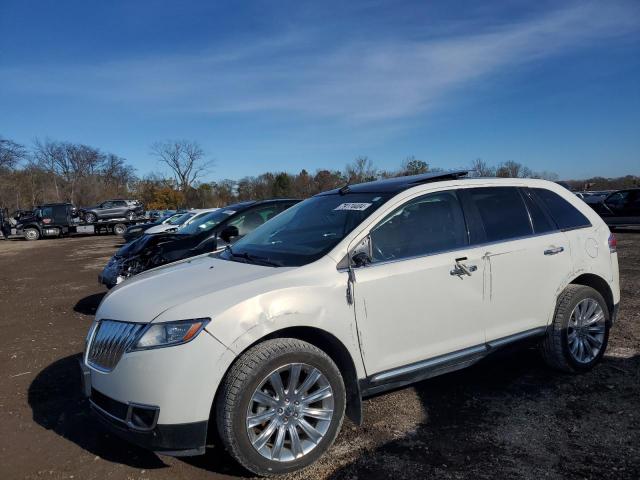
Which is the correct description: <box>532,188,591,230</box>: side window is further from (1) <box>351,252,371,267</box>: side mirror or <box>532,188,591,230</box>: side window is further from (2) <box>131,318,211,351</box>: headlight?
(2) <box>131,318,211,351</box>: headlight

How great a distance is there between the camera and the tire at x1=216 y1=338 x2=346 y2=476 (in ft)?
8.94

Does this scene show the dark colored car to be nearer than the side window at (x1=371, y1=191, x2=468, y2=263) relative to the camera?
No

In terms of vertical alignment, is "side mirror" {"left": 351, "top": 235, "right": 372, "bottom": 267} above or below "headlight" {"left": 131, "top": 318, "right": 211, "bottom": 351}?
above

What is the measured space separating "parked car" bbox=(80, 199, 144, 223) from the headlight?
31.7 metres

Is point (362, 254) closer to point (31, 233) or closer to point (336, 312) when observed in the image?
point (336, 312)

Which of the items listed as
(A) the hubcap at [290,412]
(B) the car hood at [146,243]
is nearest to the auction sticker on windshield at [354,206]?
(A) the hubcap at [290,412]

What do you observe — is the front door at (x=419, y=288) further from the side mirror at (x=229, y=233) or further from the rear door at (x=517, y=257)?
the side mirror at (x=229, y=233)

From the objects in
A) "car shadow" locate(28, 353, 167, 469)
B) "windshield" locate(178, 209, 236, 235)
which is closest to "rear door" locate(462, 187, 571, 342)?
"car shadow" locate(28, 353, 167, 469)

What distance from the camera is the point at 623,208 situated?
698 inches

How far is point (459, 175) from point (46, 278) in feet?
37.3

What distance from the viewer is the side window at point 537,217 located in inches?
166

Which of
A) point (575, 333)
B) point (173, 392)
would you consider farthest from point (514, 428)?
point (173, 392)

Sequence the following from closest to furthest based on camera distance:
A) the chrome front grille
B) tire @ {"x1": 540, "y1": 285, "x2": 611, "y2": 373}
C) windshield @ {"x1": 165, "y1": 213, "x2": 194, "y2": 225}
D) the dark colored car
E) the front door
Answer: the chrome front grille
the front door
tire @ {"x1": 540, "y1": 285, "x2": 611, "y2": 373}
windshield @ {"x1": 165, "y1": 213, "x2": 194, "y2": 225}
the dark colored car

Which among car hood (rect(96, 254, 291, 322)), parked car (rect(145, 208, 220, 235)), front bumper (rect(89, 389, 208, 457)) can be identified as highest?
parked car (rect(145, 208, 220, 235))
